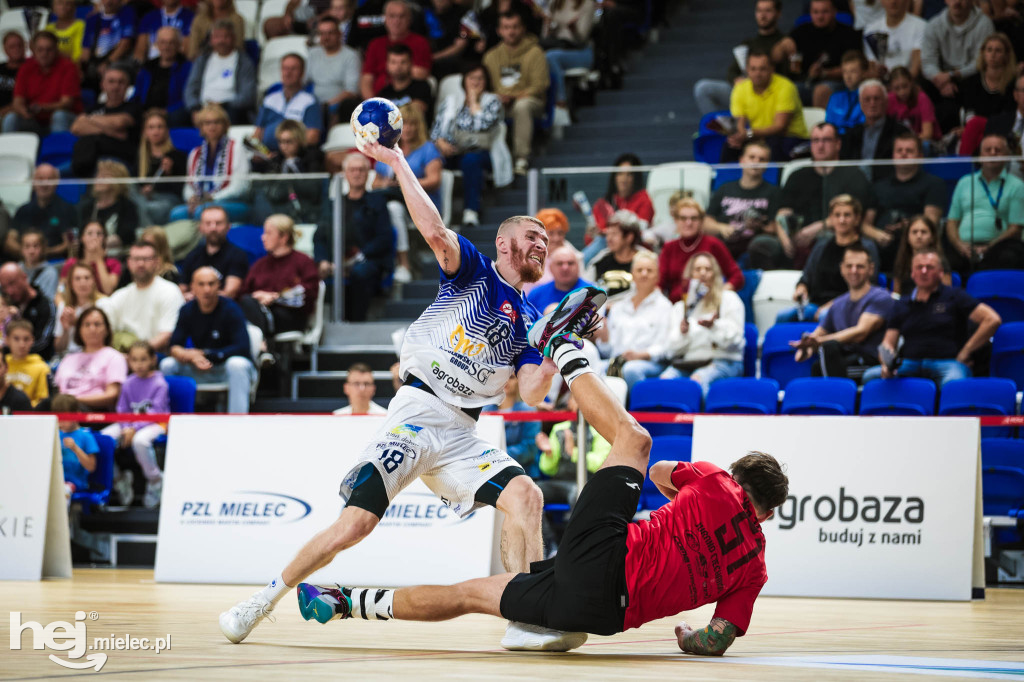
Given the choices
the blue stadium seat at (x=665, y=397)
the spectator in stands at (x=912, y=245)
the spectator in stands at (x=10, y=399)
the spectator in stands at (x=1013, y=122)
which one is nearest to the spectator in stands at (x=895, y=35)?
the spectator in stands at (x=1013, y=122)

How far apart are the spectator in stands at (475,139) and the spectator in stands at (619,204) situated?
→ 199cm

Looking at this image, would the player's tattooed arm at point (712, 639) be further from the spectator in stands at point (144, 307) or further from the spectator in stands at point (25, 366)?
the spectator in stands at point (25, 366)

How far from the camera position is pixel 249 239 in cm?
1312

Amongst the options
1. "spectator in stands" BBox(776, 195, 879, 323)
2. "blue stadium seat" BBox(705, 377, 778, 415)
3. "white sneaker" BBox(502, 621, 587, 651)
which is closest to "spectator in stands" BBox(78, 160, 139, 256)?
"blue stadium seat" BBox(705, 377, 778, 415)

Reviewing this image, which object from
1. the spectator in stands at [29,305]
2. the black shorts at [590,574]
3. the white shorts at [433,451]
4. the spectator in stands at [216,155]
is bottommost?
the black shorts at [590,574]

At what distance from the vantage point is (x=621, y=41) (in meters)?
16.6

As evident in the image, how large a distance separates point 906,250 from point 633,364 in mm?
2692

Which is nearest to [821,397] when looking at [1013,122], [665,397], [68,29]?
[665,397]

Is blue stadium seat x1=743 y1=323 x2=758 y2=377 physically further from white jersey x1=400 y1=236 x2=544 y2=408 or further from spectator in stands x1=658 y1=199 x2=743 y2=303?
white jersey x1=400 y1=236 x2=544 y2=408

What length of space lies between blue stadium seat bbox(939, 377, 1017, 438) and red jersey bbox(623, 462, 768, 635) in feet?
18.1

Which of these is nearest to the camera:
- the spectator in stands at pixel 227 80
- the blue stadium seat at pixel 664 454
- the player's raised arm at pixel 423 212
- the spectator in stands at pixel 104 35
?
the player's raised arm at pixel 423 212

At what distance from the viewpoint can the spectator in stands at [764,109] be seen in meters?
13.2

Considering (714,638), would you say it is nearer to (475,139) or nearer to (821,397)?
(821,397)

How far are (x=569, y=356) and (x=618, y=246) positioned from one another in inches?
263
